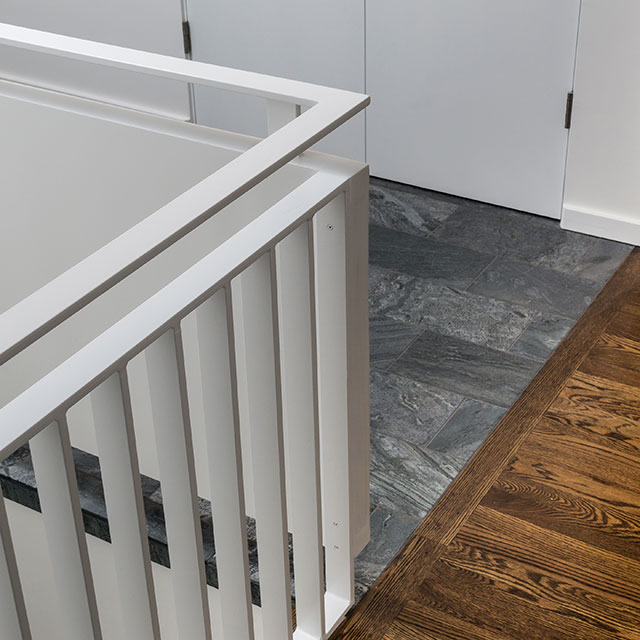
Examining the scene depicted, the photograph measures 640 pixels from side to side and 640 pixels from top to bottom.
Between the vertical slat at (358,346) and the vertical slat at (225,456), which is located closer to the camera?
the vertical slat at (225,456)

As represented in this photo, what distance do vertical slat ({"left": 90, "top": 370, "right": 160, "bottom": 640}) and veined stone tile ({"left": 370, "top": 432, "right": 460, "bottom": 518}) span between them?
2.73 ft

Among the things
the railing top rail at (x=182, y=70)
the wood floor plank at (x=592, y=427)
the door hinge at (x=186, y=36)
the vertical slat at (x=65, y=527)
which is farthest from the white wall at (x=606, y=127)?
the vertical slat at (x=65, y=527)

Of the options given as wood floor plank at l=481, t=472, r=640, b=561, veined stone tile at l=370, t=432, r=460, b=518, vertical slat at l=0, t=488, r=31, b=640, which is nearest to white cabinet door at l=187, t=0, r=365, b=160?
veined stone tile at l=370, t=432, r=460, b=518

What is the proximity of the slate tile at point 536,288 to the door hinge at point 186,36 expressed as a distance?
1.25 metres

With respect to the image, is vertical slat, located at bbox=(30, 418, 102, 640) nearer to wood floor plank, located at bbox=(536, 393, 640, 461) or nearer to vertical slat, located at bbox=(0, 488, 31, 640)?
vertical slat, located at bbox=(0, 488, 31, 640)

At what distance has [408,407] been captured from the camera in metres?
2.08

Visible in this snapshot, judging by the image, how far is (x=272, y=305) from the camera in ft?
3.82

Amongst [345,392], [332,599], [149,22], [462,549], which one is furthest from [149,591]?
[149,22]

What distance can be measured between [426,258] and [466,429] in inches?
27.3

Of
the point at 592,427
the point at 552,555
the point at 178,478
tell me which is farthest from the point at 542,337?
the point at 178,478

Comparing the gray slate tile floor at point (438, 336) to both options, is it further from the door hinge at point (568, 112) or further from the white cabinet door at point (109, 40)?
the white cabinet door at point (109, 40)

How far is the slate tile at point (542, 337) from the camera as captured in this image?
2.22 m

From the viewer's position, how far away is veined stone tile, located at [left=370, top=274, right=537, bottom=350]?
230 cm

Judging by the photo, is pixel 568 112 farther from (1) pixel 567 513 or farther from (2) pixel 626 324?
(1) pixel 567 513
